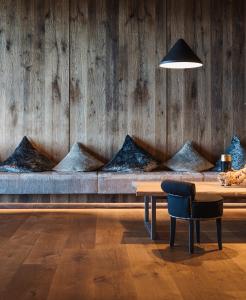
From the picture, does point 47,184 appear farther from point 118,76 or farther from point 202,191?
point 202,191

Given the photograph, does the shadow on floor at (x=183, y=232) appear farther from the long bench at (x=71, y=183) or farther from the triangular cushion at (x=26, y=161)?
the triangular cushion at (x=26, y=161)

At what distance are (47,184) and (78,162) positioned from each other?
609 mm

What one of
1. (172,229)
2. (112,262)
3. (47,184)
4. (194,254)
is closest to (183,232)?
(172,229)

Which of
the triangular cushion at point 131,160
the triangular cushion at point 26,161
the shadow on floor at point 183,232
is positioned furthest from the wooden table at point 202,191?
the triangular cushion at point 26,161

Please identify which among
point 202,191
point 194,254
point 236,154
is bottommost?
point 194,254

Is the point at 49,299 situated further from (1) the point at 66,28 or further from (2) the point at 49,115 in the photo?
(1) the point at 66,28

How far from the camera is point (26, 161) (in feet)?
21.0

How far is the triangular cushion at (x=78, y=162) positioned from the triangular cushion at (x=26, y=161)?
7.9 inches

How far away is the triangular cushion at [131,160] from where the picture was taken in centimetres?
641

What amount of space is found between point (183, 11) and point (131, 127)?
1777mm

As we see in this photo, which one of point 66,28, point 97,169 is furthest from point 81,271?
point 66,28

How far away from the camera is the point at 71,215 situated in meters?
5.76

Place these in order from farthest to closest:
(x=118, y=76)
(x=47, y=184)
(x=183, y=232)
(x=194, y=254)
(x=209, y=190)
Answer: (x=118, y=76), (x=47, y=184), (x=183, y=232), (x=209, y=190), (x=194, y=254)

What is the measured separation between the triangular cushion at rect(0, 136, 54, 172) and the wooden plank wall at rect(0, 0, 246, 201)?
0.19 m
